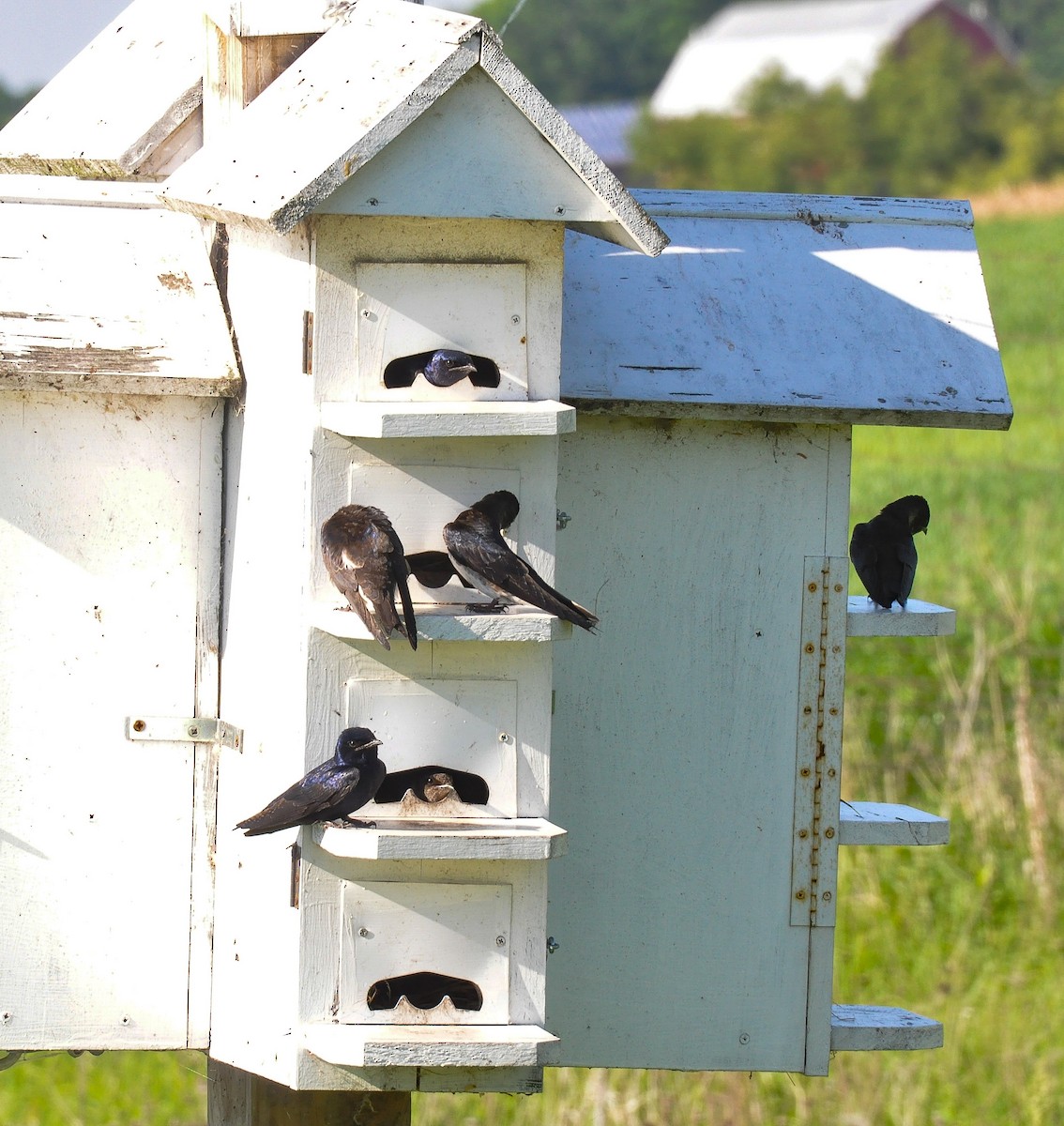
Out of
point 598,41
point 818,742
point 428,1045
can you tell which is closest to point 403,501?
point 428,1045

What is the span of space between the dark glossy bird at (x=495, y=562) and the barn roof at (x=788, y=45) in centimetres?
5439

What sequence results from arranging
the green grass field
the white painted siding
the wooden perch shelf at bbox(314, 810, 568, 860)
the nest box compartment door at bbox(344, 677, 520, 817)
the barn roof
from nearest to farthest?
1. the wooden perch shelf at bbox(314, 810, 568, 860)
2. the nest box compartment door at bbox(344, 677, 520, 817)
3. the white painted siding
4. the green grass field
5. the barn roof

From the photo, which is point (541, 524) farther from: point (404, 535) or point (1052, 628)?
point (1052, 628)

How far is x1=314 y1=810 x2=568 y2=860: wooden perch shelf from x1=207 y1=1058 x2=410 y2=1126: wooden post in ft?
2.48

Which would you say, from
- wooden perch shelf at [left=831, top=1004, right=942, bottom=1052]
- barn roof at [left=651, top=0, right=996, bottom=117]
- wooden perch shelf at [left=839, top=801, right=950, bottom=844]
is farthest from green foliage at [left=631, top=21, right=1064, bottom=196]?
wooden perch shelf at [left=831, top=1004, right=942, bottom=1052]

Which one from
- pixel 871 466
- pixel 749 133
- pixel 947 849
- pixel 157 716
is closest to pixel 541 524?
pixel 157 716

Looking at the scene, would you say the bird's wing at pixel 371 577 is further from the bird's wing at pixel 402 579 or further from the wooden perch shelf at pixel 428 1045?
the wooden perch shelf at pixel 428 1045

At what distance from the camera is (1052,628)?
10039 millimetres

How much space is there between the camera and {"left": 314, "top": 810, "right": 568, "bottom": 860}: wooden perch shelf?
115 inches

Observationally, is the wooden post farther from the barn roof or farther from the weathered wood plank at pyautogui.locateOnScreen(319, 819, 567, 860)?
the barn roof

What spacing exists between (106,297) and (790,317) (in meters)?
1.24

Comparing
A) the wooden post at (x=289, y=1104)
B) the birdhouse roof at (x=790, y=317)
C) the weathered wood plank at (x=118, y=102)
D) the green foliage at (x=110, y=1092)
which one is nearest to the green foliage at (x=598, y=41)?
the green foliage at (x=110, y=1092)

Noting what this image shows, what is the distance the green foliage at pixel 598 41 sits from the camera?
5966cm

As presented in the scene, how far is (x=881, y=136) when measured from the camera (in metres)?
41.9
